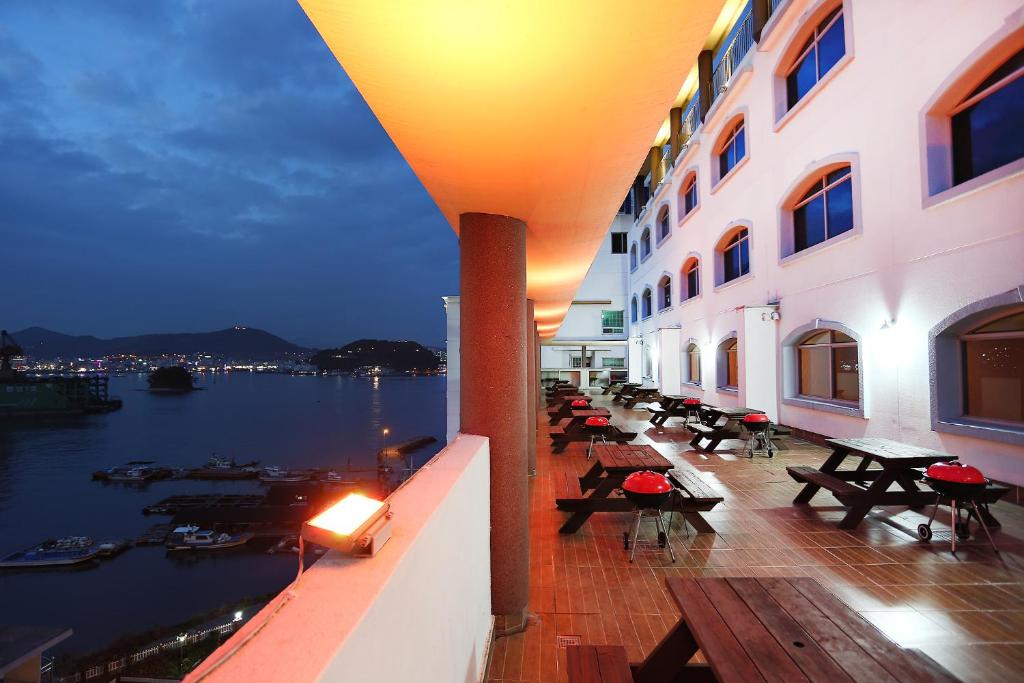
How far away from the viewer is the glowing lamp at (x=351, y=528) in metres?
1.22

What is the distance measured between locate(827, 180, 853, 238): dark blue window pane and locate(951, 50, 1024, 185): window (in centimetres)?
212

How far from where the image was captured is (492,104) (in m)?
1.93

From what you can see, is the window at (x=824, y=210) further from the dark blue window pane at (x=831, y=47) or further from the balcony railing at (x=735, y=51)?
the balcony railing at (x=735, y=51)

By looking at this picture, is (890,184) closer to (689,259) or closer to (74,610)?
(689,259)

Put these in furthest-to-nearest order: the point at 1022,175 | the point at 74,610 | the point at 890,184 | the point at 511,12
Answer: the point at 74,610
the point at 890,184
the point at 1022,175
the point at 511,12

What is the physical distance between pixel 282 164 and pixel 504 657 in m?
230

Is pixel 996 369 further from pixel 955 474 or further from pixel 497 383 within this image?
pixel 497 383

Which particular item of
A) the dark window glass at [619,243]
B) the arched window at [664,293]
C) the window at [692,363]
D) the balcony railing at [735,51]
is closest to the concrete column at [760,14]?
the balcony railing at [735,51]

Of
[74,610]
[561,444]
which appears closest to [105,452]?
[74,610]

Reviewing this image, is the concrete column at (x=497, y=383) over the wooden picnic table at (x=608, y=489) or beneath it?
over

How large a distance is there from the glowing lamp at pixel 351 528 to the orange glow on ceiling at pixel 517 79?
1460 millimetres

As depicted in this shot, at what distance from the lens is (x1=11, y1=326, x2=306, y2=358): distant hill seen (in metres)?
142

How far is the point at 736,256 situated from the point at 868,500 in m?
A: 10.3

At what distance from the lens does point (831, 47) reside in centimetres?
923
